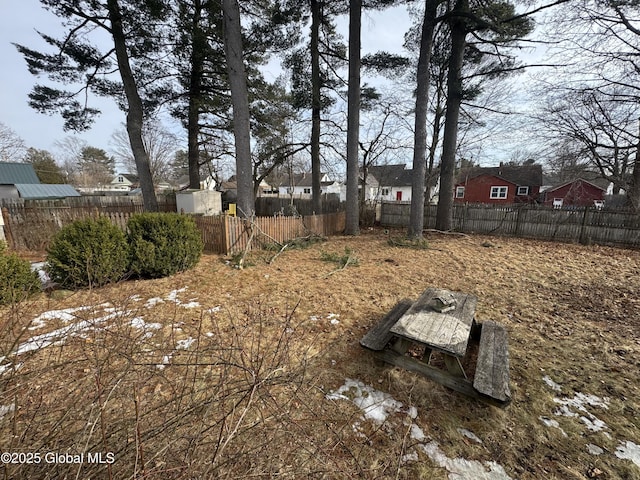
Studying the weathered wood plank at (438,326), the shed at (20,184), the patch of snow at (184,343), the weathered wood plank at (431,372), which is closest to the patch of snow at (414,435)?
the weathered wood plank at (431,372)

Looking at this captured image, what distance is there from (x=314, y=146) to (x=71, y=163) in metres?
42.1

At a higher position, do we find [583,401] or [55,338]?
[55,338]

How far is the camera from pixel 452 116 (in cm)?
920

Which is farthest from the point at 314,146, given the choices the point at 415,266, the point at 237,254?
the point at 415,266

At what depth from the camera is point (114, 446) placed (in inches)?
39.6

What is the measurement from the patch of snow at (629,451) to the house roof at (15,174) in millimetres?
27954

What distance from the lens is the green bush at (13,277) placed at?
11.1ft

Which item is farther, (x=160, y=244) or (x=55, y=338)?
(x=160, y=244)

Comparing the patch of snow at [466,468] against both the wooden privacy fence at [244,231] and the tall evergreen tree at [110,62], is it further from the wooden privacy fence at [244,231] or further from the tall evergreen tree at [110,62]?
the tall evergreen tree at [110,62]

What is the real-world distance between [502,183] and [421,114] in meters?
21.9

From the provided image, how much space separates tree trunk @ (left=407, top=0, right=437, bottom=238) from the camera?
25.1 ft

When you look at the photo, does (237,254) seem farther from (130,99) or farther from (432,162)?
(432,162)

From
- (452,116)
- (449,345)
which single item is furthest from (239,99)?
(449,345)

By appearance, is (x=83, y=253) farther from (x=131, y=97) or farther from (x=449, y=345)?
(x=131, y=97)
